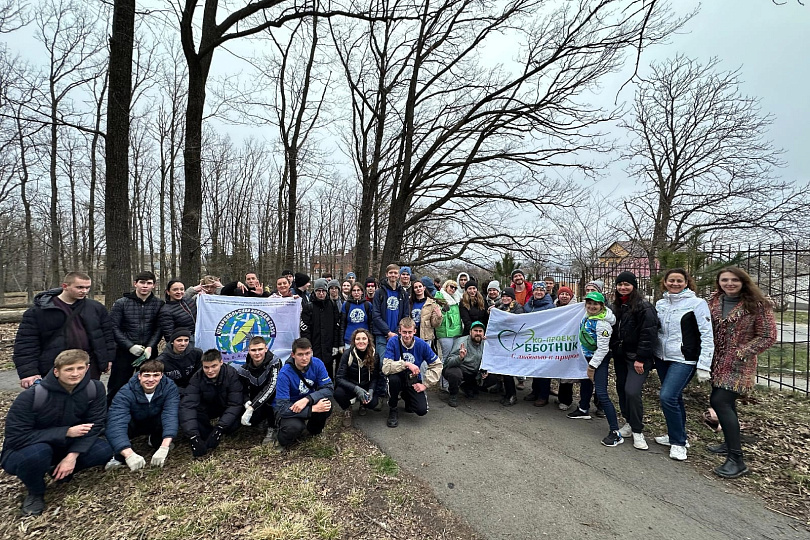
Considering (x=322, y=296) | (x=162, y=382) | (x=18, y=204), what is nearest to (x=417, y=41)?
(x=322, y=296)

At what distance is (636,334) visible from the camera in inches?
165

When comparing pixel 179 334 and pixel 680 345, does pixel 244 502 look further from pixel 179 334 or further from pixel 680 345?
pixel 680 345

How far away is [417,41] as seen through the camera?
1373cm

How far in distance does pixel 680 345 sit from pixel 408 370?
309 centimetres

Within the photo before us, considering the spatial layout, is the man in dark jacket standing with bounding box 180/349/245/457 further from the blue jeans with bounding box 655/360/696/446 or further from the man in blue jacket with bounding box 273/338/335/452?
the blue jeans with bounding box 655/360/696/446

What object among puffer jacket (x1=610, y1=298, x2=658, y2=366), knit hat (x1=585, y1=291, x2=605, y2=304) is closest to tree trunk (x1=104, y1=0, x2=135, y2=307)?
knit hat (x1=585, y1=291, x2=605, y2=304)

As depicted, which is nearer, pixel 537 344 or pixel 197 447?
pixel 197 447

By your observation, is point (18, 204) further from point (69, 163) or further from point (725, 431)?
point (725, 431)

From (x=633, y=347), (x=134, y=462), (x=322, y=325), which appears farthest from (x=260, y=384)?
(x=633, y=347)

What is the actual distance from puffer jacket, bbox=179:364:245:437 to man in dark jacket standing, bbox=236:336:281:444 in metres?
0.13

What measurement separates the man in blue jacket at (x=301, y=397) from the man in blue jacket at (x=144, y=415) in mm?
1057

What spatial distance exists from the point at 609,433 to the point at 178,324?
5.58 metres

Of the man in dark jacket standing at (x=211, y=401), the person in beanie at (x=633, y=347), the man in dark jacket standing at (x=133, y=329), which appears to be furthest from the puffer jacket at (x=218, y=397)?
the person in beanie at (x=633, y=347)

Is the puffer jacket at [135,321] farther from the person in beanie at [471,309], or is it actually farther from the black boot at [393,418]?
the person in beanie at [471,309]
